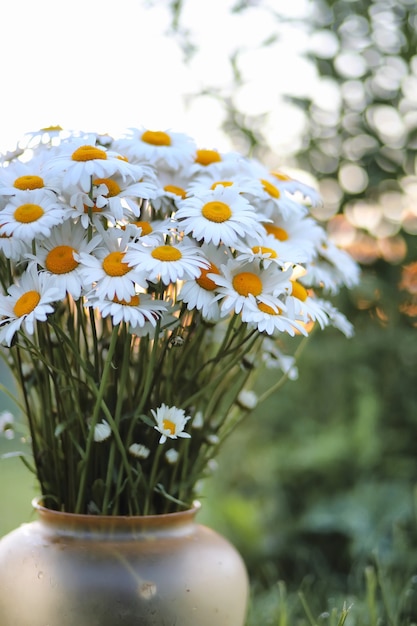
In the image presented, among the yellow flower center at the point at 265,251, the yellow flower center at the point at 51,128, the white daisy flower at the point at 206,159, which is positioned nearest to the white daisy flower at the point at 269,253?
the yellow flower center at the point at 265,251

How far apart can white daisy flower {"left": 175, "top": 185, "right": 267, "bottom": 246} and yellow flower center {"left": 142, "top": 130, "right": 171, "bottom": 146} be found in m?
0.10

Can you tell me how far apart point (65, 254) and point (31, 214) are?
41 millimetres

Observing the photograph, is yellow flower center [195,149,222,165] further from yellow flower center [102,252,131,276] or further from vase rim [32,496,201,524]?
vase rim [32,496,201,524]

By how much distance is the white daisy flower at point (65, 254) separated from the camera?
63cm

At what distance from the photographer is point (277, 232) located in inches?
30.9

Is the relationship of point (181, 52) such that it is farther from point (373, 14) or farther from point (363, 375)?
point (363, 375)

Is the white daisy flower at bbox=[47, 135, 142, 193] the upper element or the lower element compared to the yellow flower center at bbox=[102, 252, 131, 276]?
upper

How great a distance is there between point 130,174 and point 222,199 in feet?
0.27

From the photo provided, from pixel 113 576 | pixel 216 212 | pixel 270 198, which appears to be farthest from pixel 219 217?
pixel 113 576

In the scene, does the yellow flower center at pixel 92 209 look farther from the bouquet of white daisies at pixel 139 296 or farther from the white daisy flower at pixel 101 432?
the white daisy flower at pixel 101 432


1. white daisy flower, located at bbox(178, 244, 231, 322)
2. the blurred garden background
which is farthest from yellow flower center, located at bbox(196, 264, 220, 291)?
the blurred garden background

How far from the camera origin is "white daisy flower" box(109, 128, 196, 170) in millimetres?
753

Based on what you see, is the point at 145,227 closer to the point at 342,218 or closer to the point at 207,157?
the point at 207,157

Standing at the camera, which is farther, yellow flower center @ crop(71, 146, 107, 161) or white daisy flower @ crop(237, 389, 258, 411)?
white daisy flower @ crop(237, 389, 258, 411)
